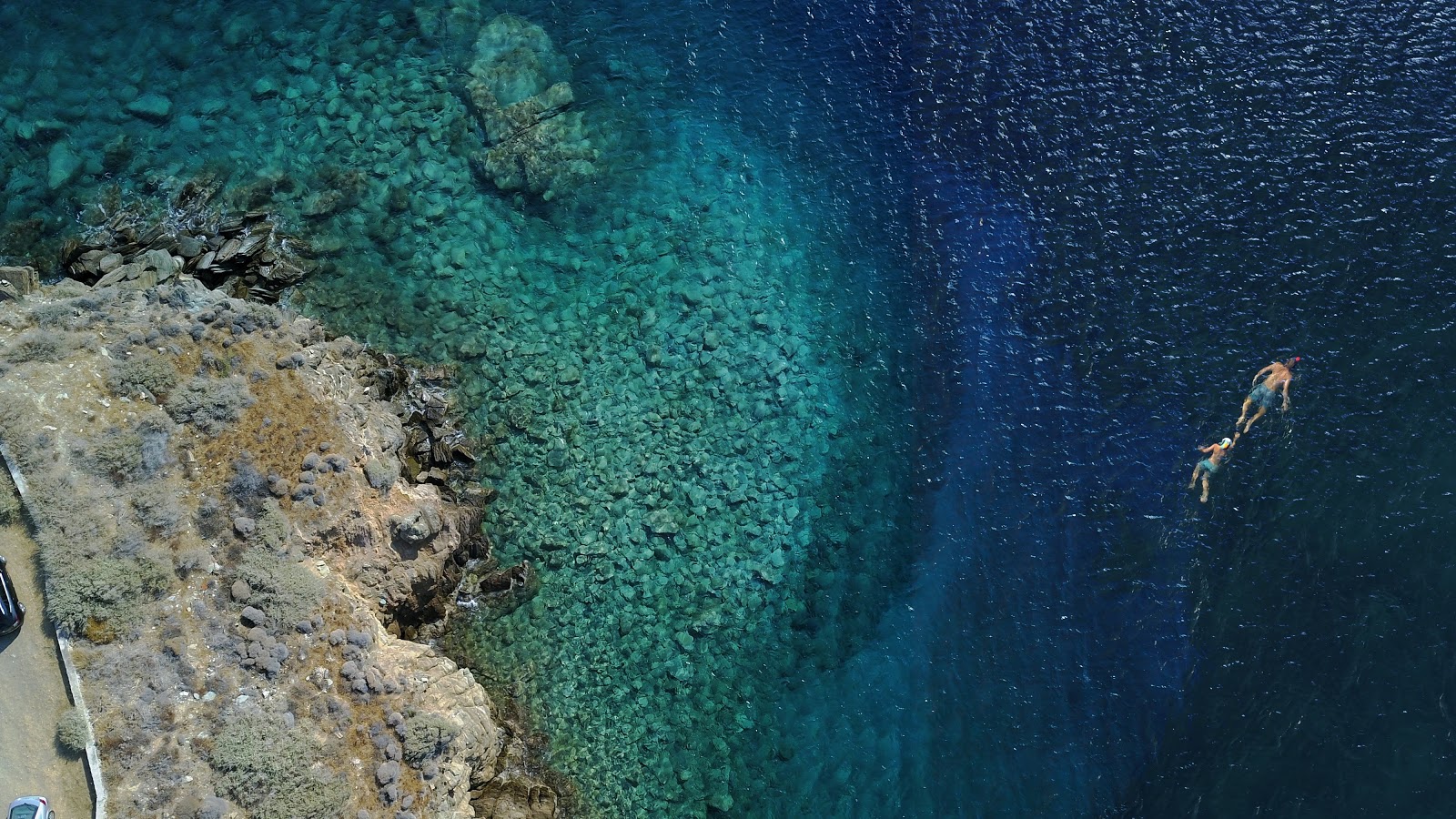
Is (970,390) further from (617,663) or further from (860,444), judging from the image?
(617,663)

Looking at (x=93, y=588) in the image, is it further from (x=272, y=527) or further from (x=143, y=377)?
(x=143, y=377)

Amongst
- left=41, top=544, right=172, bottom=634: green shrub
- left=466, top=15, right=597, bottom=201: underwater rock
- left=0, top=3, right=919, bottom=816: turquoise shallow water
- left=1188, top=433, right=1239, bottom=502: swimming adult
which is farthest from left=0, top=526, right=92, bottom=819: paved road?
left=1188, top=433, right=1239, bottom=502: swimming adult

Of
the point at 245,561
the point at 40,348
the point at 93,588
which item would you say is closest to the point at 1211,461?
the point at 245,561

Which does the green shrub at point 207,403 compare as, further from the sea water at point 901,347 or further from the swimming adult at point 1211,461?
the swimming adult at point 1211,461

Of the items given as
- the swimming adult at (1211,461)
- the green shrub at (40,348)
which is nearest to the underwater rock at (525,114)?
the green shrub at (40,348)

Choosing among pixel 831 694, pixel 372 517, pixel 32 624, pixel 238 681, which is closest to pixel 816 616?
pixel 831 694

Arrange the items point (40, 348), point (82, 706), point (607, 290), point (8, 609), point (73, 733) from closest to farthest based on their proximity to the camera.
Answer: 1. point (73, 733)
2. point (82, 706)
3. point (8, 609)
4. point (40, 348)
5. point (607, 290)
